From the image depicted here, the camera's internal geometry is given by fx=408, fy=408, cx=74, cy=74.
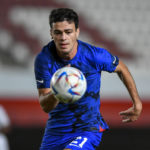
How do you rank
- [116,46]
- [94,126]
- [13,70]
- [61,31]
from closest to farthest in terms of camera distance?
1. [61,31]
2. [94,126]
3. [13,70]
4. [116,46]

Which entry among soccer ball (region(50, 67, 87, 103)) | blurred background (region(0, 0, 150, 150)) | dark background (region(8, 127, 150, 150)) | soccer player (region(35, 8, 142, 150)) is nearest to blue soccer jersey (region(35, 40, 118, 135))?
soccer player (region(35, 8, 142, 150))

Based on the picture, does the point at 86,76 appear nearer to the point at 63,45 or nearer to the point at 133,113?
the point at 63,45

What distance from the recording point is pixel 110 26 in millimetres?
9773

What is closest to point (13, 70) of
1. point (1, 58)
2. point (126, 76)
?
point (1, 58)

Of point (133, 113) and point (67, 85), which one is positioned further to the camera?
point (133, 113)

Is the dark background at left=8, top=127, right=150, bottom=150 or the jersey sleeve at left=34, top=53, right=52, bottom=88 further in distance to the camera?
the dark background at left=8, top=127, right=150, bottom=150

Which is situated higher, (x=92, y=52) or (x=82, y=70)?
(x=92, y=52)

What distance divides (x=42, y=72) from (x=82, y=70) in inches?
14.3

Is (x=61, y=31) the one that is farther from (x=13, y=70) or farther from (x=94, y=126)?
(x=13, y=70)

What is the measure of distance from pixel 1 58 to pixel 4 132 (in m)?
2.82

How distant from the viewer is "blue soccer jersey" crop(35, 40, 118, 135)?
360cm

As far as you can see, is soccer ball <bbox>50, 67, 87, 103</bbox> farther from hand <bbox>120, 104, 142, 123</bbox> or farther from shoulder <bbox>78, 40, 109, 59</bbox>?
hand <bbox>120, 104, 142, 123</bbox>

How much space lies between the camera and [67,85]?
298 centimetres

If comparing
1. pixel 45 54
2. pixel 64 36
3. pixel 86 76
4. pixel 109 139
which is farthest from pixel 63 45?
pixel 109 139
